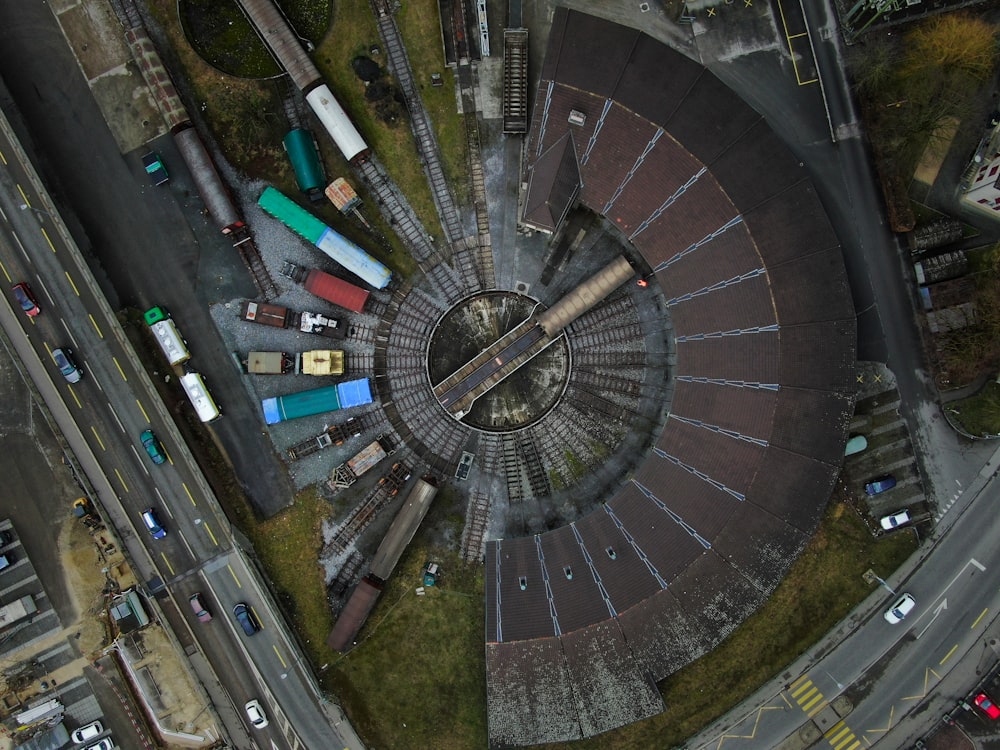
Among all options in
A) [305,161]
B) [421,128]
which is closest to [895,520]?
[421,128]

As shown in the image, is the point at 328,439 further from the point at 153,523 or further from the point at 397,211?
the point at 397,211

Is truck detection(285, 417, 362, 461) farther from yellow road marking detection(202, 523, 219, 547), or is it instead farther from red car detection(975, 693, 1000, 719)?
red car detection(975, 693, 1000, 719)

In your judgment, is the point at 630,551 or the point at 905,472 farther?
the point at 905,472

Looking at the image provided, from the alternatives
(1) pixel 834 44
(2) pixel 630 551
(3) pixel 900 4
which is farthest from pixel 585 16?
(2) pixel 630 551

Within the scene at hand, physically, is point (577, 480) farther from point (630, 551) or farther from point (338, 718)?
point (338, 718)

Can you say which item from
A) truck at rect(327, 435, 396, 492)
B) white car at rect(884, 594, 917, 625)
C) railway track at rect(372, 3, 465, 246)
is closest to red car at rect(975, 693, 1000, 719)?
white car at rect(884, 594, 917, 625)

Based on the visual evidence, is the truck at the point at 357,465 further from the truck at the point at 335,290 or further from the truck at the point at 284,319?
the truck at the point at 335,290
